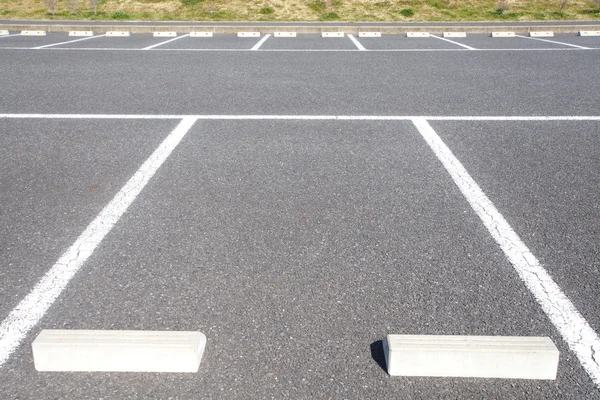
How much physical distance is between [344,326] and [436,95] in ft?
14.9

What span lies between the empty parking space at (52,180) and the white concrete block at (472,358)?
65.7 inches

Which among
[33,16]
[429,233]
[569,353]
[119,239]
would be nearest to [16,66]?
[119,239]

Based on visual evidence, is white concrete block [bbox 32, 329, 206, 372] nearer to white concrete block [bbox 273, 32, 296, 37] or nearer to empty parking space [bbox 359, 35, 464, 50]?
empty parking space [bbox 359, 35, 464, 50]

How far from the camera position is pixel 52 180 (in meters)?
3.60

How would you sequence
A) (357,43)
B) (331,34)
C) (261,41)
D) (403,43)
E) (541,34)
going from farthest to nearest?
(331,34)
(541,34)
(261,41)
(357,43)
(403,43)

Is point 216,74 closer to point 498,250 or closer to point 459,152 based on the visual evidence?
point 459,152

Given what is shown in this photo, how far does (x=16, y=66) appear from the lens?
26.3 feet

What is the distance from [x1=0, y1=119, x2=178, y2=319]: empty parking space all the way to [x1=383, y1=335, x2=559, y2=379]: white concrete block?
1.67m

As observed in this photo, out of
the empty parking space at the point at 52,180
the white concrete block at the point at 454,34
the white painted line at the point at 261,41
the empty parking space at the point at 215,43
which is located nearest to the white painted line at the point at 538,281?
the empty parking space at the point at 52,180

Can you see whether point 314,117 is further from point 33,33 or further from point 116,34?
point 33,33

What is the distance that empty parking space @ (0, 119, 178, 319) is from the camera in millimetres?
2656

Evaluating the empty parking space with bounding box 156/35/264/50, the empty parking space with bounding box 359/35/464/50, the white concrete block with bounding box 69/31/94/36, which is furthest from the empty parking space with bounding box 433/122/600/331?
the white concrete block with bounding box 69/31/94/36

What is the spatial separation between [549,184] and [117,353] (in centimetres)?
297

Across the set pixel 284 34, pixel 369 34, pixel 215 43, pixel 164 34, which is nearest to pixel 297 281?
pixel 215 43
